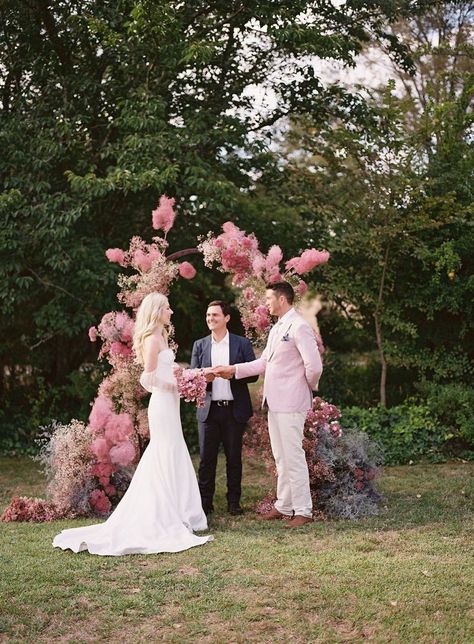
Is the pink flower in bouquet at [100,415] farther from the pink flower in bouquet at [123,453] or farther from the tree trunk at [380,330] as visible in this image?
the tree trunk at [380,330]

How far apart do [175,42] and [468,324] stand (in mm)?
5777

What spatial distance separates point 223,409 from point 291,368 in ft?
2.81

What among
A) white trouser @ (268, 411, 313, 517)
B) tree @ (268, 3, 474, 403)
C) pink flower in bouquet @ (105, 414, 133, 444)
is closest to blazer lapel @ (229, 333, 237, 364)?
white trouser @ (268, 411, 313, 517)

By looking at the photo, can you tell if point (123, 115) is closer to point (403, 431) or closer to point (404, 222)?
point (404, 222)

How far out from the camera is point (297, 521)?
7.00 metres

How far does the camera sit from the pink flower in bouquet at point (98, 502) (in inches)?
294

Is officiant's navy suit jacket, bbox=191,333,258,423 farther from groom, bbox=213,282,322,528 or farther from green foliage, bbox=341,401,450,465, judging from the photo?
green foliage, bbox=341,401,450,465

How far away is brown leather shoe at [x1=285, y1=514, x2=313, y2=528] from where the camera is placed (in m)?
6.93

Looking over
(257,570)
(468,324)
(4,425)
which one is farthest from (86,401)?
(257,570)

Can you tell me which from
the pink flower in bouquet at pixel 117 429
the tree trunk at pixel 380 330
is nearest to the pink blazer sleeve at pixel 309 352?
the pink flower in bouquet at pixel 117 429

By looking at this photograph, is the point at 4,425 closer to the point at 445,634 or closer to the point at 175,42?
the point at 175,42

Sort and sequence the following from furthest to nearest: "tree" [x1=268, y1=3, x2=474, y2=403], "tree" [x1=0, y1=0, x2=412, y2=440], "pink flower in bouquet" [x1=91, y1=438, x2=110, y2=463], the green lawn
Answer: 1. "tree" [x1=268, y1=3, x2=474, y2=403]
2. "tree" [x1=0, y1=0, x2=412, y2=440]
3. "pink flower in bouquet" [x1=91, y1=438, x2=110, y2=463]
4. the green lawn

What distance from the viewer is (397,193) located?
1115 cm

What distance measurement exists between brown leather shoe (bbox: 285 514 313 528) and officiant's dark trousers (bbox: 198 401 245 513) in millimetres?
738
